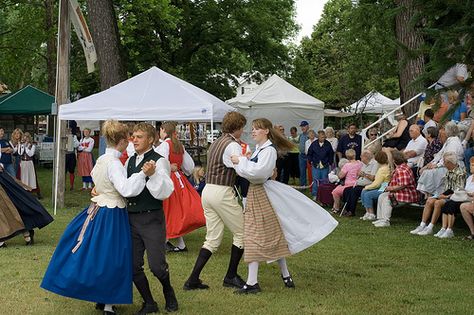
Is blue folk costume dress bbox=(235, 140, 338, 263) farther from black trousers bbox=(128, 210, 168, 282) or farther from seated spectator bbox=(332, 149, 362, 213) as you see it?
seated spectator bbox=(332, 149, 362, 213)

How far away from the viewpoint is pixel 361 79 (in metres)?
37.3

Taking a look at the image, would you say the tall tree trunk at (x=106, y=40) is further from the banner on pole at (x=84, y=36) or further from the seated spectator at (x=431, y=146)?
the seated spectator at (x=431, y=146)

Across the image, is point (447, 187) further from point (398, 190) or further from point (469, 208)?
point (398, 190)

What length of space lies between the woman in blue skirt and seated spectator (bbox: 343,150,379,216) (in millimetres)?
8482

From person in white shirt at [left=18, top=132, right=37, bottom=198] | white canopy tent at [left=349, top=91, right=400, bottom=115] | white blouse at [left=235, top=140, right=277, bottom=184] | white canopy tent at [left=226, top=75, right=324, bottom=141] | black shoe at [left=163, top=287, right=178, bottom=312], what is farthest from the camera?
white canopy tent at [left=349, top=91, right=400, bottom=115]

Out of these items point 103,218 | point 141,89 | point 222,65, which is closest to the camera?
point 103,218

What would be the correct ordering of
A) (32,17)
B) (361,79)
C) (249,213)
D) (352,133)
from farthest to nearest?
1. (361,79)
2. (32,17)
3. (352,133)
4. (249,213)

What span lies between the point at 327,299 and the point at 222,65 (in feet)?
85.2

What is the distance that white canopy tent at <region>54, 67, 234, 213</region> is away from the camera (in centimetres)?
1273

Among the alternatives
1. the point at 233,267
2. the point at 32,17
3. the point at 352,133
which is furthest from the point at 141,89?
the point at 32,17

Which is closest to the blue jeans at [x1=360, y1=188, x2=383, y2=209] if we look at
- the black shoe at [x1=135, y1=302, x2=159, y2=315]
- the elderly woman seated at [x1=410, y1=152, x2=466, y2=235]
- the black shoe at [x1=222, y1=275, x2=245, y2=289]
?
the elderly woman seated at [x1=410, y1=152, x2=466, y2=235]

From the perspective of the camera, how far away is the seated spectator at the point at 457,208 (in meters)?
10.8

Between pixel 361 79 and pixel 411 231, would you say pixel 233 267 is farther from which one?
pixel 361 79

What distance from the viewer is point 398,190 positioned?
1256 cm
